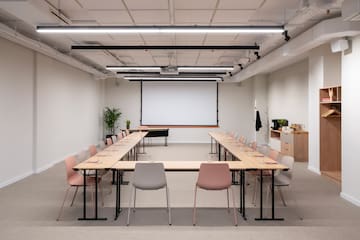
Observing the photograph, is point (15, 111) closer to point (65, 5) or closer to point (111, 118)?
point (65, 5)

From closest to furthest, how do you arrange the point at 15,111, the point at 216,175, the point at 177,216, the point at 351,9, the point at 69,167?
the point at 351,9
the point at 216,175
the point at 177,216
the point at 69,167
the point at 15,111

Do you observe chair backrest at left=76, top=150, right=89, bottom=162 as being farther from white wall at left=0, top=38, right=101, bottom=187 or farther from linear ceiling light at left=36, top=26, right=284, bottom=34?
linear ceiling light at left=36, top=26, right=284, bottom=34

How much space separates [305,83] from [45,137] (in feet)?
25.8

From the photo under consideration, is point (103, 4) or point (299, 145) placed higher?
point (103, 4)

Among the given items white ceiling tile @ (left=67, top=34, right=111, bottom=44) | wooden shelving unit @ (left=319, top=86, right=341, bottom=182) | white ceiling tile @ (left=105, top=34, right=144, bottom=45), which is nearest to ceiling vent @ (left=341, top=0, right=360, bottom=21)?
wooden shelving unit @ (left=319, top=86, right=341, bottom=182)

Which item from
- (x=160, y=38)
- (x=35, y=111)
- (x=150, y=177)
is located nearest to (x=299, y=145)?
(x=160, y=38)

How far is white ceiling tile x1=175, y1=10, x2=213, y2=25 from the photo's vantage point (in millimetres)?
5219

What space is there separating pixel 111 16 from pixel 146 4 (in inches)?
37.5

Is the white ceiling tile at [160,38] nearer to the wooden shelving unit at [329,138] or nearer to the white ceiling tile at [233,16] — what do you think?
the white ceiling tile at [233,16]

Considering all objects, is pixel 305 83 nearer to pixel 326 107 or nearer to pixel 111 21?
pixel 326 107

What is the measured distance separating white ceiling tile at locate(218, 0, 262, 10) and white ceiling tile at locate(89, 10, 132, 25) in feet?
5.31

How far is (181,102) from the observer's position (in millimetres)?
14812

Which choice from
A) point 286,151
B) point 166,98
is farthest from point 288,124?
point 166,98

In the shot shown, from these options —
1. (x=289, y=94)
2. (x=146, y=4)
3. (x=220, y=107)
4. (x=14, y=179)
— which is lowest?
(x=14, y=179)
